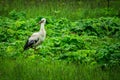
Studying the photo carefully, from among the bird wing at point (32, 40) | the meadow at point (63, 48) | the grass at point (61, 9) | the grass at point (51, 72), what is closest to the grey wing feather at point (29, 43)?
the bird wing at point (32, 40)

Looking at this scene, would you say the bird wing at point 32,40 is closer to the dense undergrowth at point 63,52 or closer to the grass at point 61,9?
the dense undergrowth at point 63,52

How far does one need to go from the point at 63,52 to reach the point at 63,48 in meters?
0.31

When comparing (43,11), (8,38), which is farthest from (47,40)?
(43,11)

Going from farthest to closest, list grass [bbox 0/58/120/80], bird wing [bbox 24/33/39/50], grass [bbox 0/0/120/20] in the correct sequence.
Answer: grass [bbox 0/0/120/20] → bird wing [bbox 24/33/39/50] → grass [bbox 0/58/120/80]

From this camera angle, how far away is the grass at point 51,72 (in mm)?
7637

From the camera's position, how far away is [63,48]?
1086 cm

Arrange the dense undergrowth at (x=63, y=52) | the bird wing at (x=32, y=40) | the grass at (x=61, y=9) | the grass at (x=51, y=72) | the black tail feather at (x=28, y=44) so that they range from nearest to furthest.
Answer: the grass at (x=51, y=72) → the dense undergrowth at (x=63, y=52) → the black tail feather at (x=28, y=44) → the bird wing at (x=32, y=40) → the grass at (x=61, y=9)

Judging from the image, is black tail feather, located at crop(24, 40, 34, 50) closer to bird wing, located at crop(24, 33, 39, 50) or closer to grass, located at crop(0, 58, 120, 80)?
bird wing, located at crop(24, 33, 39, 50)

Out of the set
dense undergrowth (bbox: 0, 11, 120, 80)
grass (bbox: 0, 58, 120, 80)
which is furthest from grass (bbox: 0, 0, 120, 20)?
grass (bbox: 0, 58, 120, 80)

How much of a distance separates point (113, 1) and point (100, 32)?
11.2 meters

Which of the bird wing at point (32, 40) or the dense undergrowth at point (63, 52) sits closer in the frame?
the dense undergrowth at point (63, 52)

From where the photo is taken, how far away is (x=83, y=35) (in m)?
13.5

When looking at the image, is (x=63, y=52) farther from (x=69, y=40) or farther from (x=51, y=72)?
(x=51, y=72)

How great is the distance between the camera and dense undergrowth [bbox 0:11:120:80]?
7938 mm
